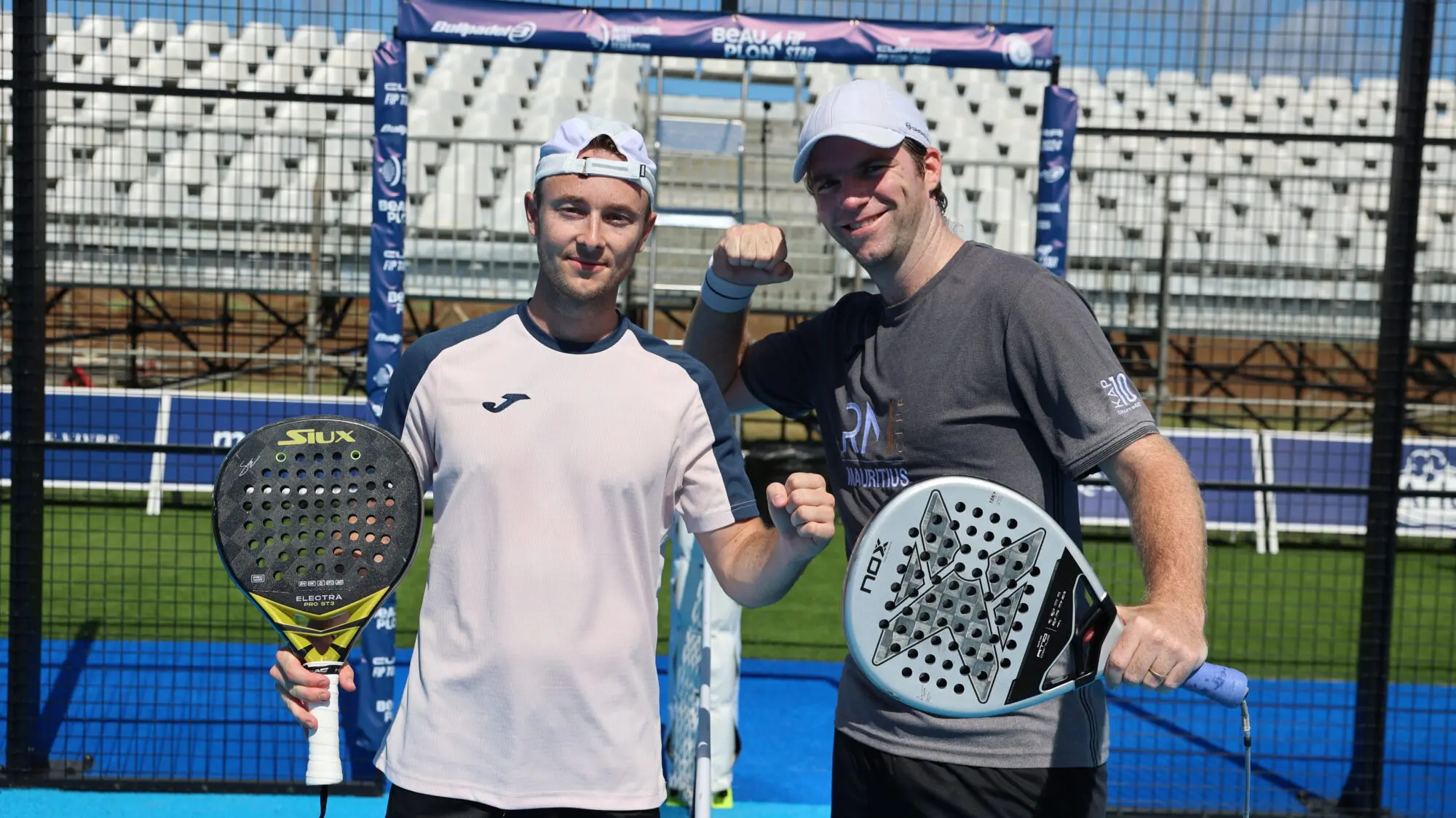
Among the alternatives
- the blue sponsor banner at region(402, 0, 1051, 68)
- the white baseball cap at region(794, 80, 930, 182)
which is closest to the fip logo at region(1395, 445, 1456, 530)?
the blue sponsor banner at region(402, 0, 1051, 68)

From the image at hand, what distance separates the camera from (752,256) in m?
2.57

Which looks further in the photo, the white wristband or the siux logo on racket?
the white wristband

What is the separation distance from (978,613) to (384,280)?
3.23 metres

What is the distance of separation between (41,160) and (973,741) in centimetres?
407

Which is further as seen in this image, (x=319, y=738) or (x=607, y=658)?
(x=607, y=658)

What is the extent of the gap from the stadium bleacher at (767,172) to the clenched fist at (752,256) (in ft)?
23.0

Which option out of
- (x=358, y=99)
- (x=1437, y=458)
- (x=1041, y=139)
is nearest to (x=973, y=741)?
(x=1041, y=139)

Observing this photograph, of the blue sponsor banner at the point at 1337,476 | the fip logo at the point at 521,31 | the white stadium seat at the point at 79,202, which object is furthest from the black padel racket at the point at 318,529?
the white stadium seat at the point at 79,202

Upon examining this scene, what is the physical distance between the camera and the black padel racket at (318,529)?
203 centimetres

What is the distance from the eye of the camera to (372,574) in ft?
6.86

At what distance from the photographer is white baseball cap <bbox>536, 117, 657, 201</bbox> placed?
224 cm

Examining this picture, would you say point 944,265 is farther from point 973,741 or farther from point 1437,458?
point 1437,458

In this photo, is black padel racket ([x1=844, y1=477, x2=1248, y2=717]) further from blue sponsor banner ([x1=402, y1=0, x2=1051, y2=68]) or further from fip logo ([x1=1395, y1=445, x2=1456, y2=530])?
fip logo ([x1=1395, y1=445, x2=1456, y2=530])

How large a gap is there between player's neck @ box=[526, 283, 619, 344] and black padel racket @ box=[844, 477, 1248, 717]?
0.74 metres
